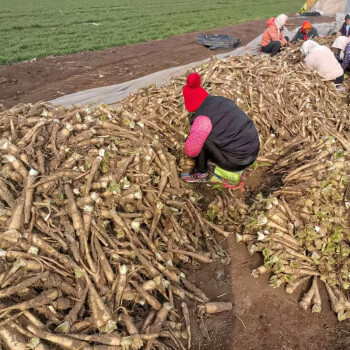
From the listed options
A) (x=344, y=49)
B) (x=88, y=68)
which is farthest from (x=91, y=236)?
(x=88, y=68)

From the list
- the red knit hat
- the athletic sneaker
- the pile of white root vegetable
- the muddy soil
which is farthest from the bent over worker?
the muddy soil

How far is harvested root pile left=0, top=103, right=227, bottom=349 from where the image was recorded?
6.67 feet

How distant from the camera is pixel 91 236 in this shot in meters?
2.39

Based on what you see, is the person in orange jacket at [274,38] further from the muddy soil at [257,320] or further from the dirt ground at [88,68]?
the muddy soil at [257,320]

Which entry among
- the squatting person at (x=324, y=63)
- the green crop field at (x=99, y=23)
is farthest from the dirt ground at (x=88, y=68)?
the squatting person at (x=324, y=63)

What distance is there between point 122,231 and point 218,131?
151cm

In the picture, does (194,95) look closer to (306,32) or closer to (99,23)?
(306,32)

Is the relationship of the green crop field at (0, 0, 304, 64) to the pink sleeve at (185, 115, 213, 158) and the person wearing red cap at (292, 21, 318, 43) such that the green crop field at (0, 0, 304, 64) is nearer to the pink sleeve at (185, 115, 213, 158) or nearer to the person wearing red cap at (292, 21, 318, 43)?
the person wearing red cap at (292, 21, 318, 43)

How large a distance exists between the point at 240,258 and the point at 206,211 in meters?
0.69

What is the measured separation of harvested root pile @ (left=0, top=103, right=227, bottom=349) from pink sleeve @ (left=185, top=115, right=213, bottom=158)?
34 cm

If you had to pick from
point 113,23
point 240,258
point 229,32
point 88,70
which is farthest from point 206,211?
point 113,23

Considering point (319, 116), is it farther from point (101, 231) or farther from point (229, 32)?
point (229, 32)

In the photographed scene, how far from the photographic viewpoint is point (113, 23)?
17.1m

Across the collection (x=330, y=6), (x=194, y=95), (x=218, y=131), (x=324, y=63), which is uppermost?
(x=330, y=6)
